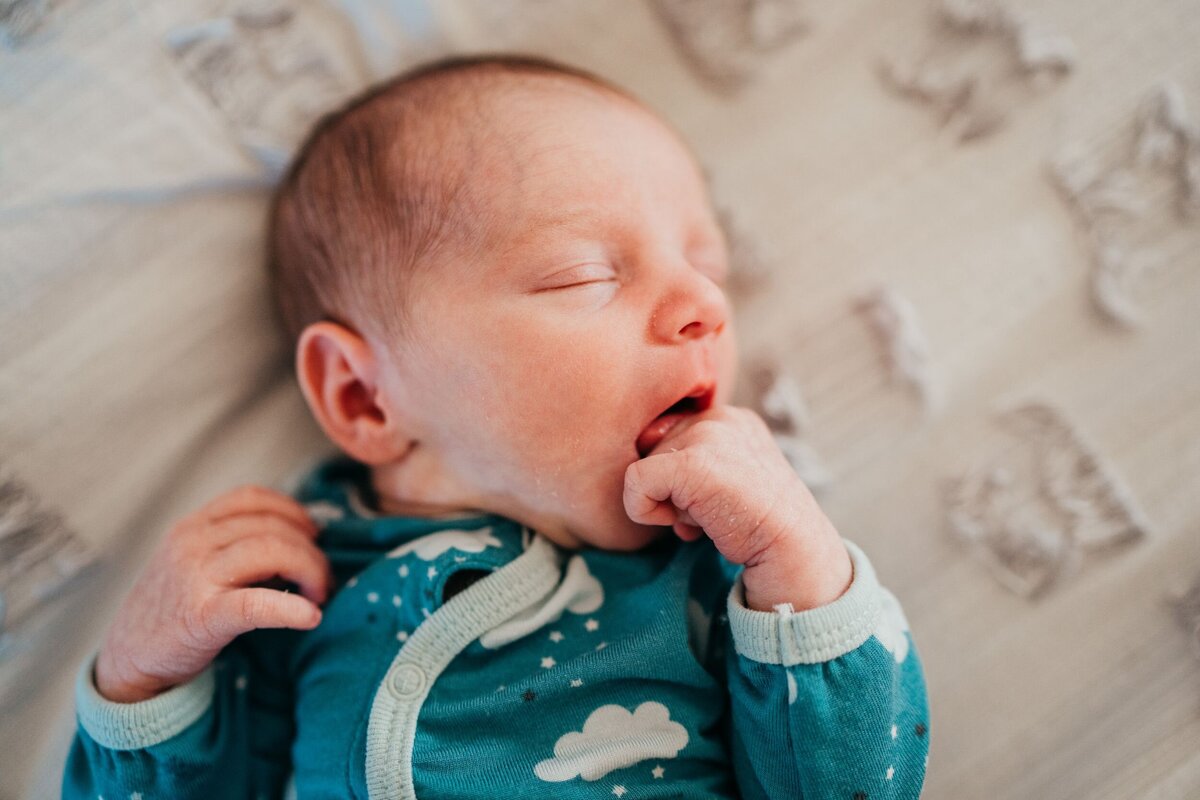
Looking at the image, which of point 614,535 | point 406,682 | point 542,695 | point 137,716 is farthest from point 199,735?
point 614,535

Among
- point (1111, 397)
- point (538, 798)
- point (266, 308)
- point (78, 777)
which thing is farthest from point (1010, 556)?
point (78, 777)

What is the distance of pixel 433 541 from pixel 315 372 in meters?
0.29

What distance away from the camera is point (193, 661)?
108cm

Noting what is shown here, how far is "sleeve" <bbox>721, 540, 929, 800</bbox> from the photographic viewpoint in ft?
3.16

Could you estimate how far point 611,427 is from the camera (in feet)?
3.34

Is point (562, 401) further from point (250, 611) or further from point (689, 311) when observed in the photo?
point (250, 611)

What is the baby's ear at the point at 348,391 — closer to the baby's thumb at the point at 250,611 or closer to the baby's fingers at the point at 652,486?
the baby's thumb at the point at 250,611

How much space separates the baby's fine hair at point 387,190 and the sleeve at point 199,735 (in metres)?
0.49

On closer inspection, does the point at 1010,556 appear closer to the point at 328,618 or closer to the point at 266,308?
the point at 328,618

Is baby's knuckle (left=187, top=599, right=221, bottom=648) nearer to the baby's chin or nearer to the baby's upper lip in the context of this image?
the baby's chin

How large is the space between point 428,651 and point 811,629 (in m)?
0.44

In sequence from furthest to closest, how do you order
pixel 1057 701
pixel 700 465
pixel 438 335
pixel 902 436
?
pixel 902 436, pixel 1057 701, pixel 438 335, pixel 700 465

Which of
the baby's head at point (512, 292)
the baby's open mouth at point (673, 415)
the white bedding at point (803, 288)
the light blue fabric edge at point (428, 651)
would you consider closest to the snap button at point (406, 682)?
the light blue fabric edge at point (428, 651)

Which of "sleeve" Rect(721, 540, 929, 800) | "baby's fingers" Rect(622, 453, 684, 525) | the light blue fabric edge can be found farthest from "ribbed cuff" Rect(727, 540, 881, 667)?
the light blue fabric edge
